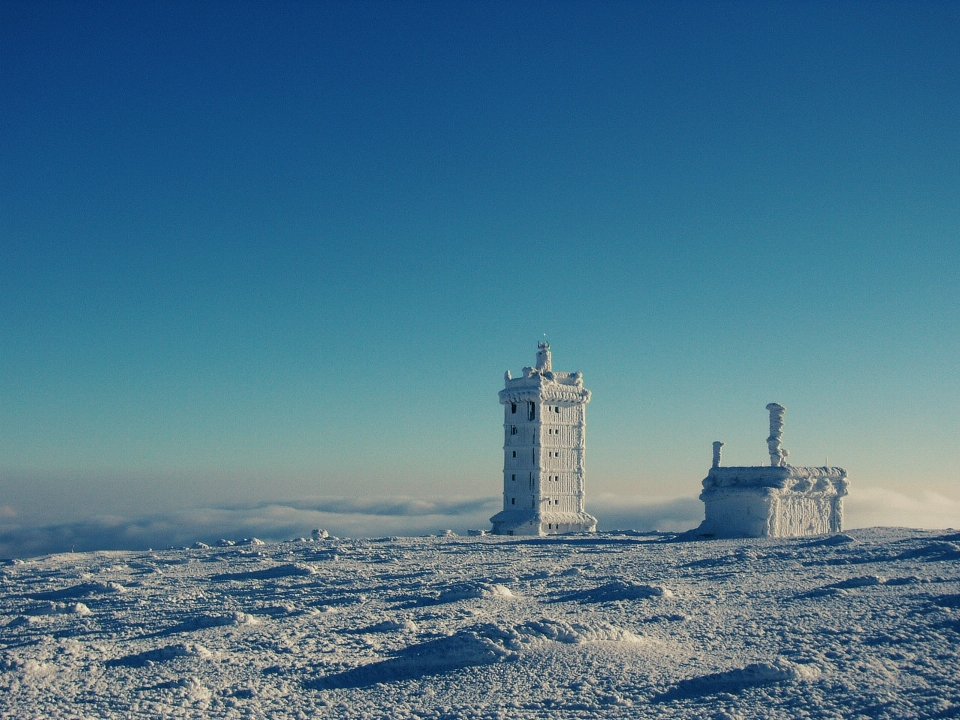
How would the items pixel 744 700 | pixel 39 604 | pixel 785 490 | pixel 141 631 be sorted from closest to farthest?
pixel 744 700 → pixel 141 631 → pixel 39 604 → pixel 785 490

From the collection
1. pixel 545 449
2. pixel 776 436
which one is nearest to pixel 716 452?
pixel 776 436

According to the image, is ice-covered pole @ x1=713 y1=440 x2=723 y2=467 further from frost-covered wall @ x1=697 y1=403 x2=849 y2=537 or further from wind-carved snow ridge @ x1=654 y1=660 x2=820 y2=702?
wind-carved snow ridge @ x1=654 y1=660 x2=820 y2=702

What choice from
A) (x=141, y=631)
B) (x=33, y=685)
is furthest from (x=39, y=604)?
(x=33, y=685)

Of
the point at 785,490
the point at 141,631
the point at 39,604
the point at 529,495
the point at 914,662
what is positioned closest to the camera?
the point at 914,662

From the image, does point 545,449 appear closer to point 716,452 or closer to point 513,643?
point 716,452

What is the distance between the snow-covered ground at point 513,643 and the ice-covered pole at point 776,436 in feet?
49.7

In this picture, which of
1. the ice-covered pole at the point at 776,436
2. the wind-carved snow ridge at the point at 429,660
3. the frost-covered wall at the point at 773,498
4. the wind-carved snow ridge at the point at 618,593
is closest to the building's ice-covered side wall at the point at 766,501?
the frost-covered wall at the point at 773,498

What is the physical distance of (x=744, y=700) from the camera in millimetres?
12055

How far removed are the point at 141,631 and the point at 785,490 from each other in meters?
30.0

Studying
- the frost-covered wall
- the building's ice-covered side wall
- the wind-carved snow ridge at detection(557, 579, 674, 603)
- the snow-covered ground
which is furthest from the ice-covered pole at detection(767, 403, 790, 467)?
the wind-carved snow ridge at detection(557, 579, 674, 603)

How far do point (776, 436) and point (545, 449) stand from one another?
21994 millimetres

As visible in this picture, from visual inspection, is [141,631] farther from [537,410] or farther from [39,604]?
[537,410]

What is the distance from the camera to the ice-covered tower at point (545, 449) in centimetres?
6075

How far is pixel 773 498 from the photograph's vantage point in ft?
127
